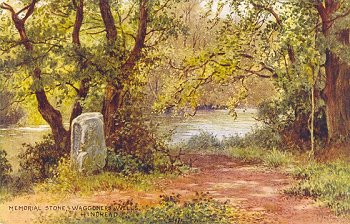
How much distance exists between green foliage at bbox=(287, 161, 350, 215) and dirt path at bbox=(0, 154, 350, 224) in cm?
11

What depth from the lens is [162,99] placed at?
659 centimetres

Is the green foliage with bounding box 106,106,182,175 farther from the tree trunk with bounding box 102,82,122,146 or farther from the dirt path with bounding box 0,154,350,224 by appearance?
the dirt path with bounding box 0,154,350,224

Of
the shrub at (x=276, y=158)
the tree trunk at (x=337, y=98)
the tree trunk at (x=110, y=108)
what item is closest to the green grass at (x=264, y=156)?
the shrub at (x=276, y=158)

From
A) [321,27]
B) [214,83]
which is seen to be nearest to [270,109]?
[214,83]

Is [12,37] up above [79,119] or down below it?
above

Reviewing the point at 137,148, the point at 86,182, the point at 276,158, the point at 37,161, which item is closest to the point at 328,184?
the point at 276,158

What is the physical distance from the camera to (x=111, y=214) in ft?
19.2

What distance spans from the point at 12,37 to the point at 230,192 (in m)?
2.95

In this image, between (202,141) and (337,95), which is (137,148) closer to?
(202,141)

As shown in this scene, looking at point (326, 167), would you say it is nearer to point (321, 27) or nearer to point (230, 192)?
point (230, 192)

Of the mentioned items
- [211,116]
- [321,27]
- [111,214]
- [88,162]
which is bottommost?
[111,214]

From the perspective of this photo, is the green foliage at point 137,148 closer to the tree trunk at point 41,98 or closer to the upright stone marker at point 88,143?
the upright stone marker at point 88,143

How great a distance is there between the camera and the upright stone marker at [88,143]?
644 centimetres

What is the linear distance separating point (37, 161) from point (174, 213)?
1726 millimetres
